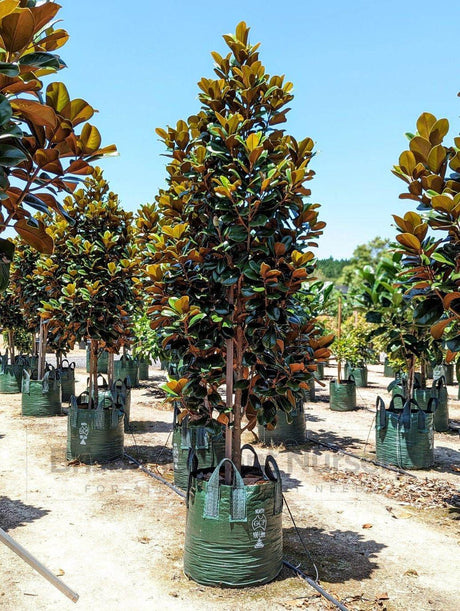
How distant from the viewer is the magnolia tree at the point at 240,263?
4.12 metres

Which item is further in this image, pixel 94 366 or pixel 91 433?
pixel 94 366

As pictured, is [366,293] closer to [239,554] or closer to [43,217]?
[239,554]

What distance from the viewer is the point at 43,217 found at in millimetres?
10648

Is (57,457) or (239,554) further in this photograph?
(57,457)

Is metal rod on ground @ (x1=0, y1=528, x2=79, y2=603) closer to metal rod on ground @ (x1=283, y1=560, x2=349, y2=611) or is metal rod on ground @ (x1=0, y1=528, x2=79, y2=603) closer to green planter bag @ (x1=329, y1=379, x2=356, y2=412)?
metal rod on ground @ (x1=283, y1=560, x2=349, y2=611)

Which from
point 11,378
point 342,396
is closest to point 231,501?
point 342,396

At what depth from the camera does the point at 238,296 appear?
14.3ft

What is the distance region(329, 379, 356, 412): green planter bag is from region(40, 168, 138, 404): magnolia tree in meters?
6.00

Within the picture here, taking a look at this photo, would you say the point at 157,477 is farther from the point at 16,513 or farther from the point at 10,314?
the point at 10,314

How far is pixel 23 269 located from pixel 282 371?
8954mm

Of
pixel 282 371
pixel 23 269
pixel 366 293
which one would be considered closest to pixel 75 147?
pixel 282 371

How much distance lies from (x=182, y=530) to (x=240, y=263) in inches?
107

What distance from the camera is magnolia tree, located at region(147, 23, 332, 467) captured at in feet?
13.5

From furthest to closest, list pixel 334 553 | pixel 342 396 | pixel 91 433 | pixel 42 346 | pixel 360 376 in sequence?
pixel 360 376
pixel 342 396
pixel 42 346
pixel 91 433
pixel 334 553
